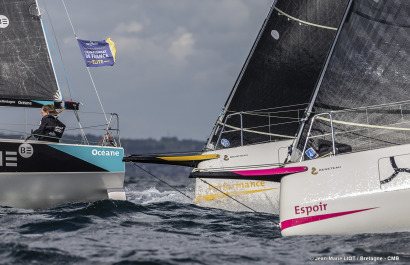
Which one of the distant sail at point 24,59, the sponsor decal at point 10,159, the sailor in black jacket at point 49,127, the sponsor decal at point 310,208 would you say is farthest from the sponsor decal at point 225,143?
the sponsor decal at point 310,208

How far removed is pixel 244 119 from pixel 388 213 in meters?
6.16

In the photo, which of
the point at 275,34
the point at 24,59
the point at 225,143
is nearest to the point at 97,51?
the point at 24,59

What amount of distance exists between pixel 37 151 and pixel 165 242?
444 centimetres

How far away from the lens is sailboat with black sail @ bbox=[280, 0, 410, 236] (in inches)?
326

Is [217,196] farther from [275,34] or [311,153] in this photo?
[311,153]

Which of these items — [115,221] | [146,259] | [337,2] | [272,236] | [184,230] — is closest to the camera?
[146,259]

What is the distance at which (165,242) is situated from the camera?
834cm

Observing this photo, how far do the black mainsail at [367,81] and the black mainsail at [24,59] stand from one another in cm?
622

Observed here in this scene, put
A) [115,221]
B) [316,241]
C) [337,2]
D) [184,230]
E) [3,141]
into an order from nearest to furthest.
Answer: [316,241]
[184,230]
[115,221]
[3,141]
[337,2]

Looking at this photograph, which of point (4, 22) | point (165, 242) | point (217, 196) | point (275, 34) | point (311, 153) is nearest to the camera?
point (165, 242)

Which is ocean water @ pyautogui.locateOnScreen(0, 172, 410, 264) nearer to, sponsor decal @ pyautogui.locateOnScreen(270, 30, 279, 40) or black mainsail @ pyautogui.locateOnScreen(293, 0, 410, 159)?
black mainsail @ pyautogui.locateOnScreen(293, 0, 410, 159)

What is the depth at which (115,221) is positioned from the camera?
33.8 ft

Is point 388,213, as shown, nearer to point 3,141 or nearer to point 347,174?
point 347,174

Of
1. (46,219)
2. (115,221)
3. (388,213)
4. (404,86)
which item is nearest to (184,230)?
(115,221)
